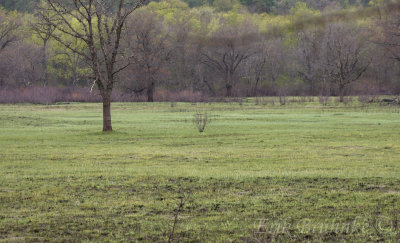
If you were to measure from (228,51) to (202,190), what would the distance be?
8130cm

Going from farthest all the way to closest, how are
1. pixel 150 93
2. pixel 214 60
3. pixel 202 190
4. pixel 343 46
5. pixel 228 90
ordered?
pixel 228 90 → pixel 214 60 → pixel 150 93 → pixel 343 46 → pixel 202 190

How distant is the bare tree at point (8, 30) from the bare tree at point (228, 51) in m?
30.6

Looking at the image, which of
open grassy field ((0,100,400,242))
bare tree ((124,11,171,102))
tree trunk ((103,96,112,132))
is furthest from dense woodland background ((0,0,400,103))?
open grassy field ((0,100,400,242))

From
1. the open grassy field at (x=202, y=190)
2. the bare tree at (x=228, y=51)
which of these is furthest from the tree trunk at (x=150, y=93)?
the open grassy field at (x=202, y=190)

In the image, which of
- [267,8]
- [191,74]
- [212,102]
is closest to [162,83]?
[191,74]

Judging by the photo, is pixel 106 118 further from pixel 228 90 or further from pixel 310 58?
pixel 310 58

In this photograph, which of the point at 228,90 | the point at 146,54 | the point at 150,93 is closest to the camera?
the point at 146,54

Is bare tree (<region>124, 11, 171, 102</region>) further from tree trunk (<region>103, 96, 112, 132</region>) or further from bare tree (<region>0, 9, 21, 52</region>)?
tree trunk (<region>103, 96, 112, 132</region>)

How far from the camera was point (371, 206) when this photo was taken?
9.80 metres

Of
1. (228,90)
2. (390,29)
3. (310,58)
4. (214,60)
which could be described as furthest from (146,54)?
(390,29)

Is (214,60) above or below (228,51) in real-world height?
below

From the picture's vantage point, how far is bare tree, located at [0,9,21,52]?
87.0 m

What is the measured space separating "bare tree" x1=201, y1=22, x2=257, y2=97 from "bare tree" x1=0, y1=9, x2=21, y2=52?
30.6m

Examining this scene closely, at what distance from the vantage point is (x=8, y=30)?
86.7 meters
